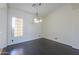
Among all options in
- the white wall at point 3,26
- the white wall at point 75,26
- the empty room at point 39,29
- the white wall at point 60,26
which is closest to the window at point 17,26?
the empty room at point 39,29

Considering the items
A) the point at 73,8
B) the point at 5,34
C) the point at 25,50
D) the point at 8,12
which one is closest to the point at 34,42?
the point at 25,50

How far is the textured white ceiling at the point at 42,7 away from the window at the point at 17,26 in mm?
226

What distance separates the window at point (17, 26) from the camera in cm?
236

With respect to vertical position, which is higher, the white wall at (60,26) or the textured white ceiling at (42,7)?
the textured white ceiling at (42,7)

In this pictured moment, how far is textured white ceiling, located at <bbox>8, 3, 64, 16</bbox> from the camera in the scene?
7.63ft

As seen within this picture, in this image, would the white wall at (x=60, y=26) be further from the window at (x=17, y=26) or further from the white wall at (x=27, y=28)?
the window at (x=17, y=26)

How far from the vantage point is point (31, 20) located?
2.42 metres

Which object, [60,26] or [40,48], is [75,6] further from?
[40,48]

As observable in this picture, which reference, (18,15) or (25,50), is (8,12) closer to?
(18,15)

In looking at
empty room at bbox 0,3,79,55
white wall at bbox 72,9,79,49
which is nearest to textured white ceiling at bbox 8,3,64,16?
empty room at bbox 0,3,79,55

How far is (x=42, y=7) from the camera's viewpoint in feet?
7.82

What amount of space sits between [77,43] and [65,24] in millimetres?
421

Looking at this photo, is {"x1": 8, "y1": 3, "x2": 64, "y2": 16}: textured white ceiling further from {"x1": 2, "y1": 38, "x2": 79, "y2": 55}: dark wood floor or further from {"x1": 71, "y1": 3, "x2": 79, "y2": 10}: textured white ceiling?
{"x1": 2, "y1": 38, "x2": 79, "y2": 55}: dark wood floor

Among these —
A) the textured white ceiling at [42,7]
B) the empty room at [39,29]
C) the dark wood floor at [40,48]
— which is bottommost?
the dark wood floor at [40,48]
